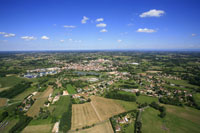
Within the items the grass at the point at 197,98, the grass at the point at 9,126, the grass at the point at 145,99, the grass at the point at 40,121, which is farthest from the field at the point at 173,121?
the grass at the point at 9,126

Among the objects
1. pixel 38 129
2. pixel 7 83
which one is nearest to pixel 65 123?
pixel 38 129

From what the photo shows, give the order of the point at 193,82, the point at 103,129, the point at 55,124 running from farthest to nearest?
the point at 193,82 → the point at 55,124 → the point at 103,129

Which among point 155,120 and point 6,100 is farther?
point 6,100

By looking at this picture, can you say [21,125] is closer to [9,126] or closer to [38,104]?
[9,126]

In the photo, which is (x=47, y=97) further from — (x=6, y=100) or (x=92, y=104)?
(x=92, y=104)

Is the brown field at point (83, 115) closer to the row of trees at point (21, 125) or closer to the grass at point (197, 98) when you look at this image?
the row of trees at point (21, 125)

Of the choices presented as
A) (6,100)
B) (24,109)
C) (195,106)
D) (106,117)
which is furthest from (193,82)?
(6,100)

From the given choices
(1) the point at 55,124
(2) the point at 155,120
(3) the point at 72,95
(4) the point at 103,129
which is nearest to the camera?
(4) the point at 103,129

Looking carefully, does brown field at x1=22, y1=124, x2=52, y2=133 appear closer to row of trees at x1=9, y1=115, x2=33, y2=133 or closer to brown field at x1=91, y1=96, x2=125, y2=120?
row of trees at x1=9, y1=115, x2=33, y2=133
